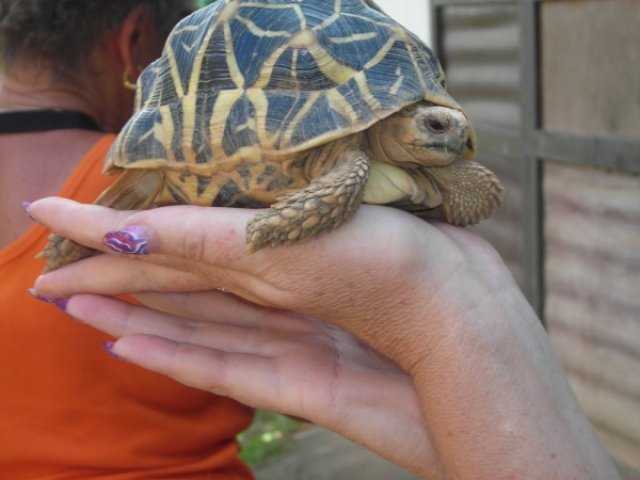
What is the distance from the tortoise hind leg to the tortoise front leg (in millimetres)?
367

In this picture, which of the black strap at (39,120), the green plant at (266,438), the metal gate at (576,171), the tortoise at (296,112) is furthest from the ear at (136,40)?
the green plant at (266,438)

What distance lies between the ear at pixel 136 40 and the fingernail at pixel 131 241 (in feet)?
2.84

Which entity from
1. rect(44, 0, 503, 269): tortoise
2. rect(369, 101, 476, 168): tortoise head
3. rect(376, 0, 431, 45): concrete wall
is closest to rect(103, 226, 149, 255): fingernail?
rect(44, 0, 503, 269): tortoise

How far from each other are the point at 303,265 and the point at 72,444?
0.88 meters

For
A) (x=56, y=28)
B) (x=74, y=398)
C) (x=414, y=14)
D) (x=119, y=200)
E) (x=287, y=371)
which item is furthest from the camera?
(x=414, y=14)

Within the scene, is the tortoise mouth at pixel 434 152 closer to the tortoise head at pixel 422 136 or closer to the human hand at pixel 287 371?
the tortoise head at pixel 422 136

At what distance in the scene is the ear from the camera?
235 cm

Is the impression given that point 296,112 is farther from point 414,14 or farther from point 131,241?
point 414,14

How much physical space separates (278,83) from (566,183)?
2.27 meters

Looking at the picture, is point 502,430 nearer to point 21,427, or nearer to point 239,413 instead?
point 239,413

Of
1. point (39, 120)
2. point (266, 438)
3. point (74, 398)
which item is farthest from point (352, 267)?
point (266, 438)

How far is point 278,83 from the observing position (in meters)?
1.71

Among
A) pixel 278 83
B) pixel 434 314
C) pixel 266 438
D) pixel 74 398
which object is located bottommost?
pixel 266 438

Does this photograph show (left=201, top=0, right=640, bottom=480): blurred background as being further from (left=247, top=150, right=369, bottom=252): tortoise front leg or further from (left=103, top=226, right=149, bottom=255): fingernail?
(left=103, top=226, right=149, bottom=255): fingernail
